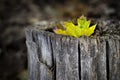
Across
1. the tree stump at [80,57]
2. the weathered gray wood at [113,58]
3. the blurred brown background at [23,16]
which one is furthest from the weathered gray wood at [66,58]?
the blurred brown background at [23,16]

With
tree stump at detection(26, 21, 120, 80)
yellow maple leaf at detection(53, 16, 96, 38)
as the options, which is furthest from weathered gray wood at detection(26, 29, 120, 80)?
yellow maple leaf at detection(53, 16, 96, 38)

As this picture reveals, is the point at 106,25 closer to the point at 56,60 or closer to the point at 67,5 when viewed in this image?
the point at 56,60

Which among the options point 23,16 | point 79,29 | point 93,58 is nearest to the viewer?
point 93,58

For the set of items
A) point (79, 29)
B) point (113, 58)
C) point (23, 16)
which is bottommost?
point (113, 58)

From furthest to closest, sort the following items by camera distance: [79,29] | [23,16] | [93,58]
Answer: [23,16] → [79,29] → [93,58]

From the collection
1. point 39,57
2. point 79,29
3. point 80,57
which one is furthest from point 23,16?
point 80,57

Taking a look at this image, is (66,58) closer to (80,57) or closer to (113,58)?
(80,57)

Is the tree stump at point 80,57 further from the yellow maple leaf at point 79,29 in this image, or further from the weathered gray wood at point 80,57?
the yellow maple leaf at point 79,29

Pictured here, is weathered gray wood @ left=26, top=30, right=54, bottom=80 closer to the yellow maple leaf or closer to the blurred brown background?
the yellow maple leaf
